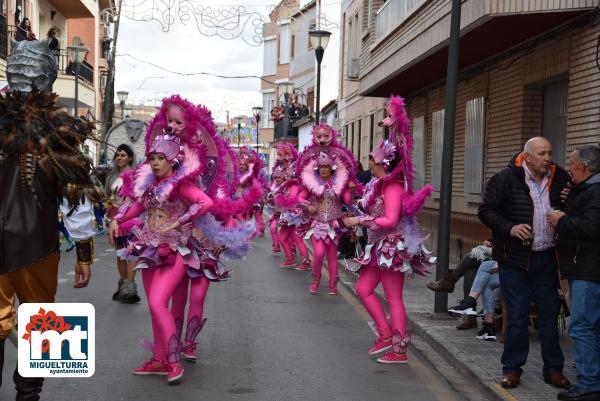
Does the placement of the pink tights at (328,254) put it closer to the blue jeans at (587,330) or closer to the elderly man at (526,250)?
the elderly man at (526,250)

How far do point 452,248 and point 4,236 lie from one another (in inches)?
555

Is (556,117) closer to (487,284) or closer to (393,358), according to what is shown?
(487,284)

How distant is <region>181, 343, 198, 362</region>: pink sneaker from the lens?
7.86 meters

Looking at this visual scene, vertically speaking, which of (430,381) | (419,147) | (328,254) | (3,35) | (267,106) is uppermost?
(267,106)

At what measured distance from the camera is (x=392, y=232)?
27.2 ft

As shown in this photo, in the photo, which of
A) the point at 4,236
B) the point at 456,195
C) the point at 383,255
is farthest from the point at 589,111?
the point at 4,236

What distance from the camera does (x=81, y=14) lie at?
1496 inches

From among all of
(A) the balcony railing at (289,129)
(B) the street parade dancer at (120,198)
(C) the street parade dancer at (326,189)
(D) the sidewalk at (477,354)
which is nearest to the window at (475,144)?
(C) the street parade dancer at (326,189)

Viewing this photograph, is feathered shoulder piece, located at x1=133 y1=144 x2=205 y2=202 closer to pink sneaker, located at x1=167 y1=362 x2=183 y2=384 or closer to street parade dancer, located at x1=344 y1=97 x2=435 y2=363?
pink sneaker, located at x1=167 y1=362 x2=183 y2=384

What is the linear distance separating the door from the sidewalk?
3.61 meters

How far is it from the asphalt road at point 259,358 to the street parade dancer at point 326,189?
0.60 m

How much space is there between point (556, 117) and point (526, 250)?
25.8 feet

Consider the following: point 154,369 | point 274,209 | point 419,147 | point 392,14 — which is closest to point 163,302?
point 154,369

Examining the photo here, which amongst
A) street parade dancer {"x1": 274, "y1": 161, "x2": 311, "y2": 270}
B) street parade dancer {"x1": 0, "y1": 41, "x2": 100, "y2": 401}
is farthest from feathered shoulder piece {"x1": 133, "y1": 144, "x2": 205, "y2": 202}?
street parade dancer {"x1": 274, "y1": 161, "x2": 311, "y2": 270}
